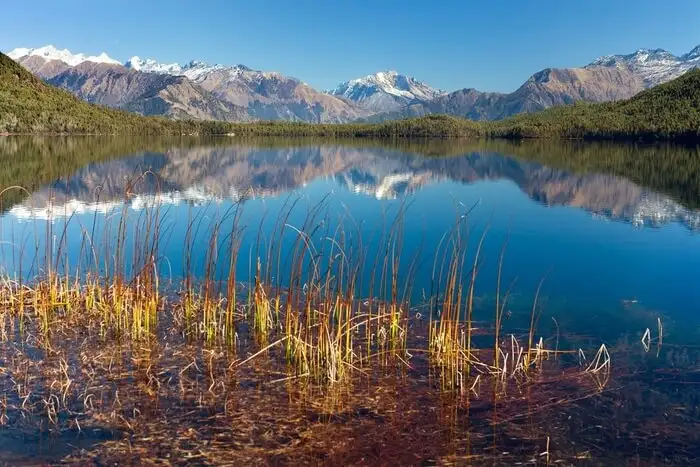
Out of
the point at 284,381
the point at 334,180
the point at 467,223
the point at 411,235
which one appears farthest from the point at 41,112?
the point at 284,381

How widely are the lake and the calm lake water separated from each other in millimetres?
109

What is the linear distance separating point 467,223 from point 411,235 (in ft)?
8.73

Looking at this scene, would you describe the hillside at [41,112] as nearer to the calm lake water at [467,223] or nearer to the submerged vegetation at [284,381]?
the calm lake water at [467,223]

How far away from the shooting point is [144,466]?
23.6 feet

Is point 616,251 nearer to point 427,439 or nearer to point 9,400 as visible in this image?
point 427,439

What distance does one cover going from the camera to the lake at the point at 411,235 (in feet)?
44.4

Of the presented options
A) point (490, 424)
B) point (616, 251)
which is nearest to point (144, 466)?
point (490, 424)

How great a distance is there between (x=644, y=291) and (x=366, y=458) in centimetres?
1275

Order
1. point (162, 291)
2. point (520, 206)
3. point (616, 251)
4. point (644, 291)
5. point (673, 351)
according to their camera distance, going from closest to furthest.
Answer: point (673, 351)
point (162, 291)
point (644, 291)
point (616, 251)
point (520, 206)

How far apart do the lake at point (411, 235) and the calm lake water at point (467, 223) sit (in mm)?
109

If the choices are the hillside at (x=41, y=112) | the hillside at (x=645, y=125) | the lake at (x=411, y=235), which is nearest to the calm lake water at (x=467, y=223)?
the lake at (x=411, y=235)

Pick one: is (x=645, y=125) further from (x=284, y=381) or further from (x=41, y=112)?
(x=284, y=381)

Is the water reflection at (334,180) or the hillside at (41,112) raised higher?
the hillside at (41,112)

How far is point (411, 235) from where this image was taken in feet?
80.4
